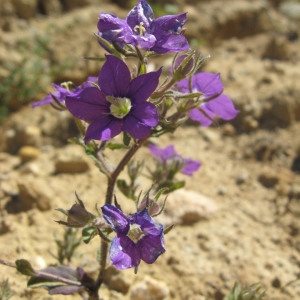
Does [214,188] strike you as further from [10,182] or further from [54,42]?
[54,42]

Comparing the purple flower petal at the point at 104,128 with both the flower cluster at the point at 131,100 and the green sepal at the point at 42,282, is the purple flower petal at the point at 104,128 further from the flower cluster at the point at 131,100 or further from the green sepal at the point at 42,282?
the green sepal at the point at 42,282

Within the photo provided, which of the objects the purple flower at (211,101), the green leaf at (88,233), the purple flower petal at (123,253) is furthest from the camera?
the purple flower at (211,101)

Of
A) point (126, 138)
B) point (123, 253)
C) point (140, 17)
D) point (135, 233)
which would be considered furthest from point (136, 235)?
point (140, 17)

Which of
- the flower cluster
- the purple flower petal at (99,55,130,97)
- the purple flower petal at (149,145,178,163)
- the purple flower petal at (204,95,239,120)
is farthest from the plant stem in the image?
the purple flower petal at (149,145,178,163)

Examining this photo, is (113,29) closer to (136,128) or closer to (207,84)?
(136,128)

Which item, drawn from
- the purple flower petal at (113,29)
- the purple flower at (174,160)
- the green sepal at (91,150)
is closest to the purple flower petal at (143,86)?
the purple flower petal at (113,29)

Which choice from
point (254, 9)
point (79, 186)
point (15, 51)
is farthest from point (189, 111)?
point (254, 9)
